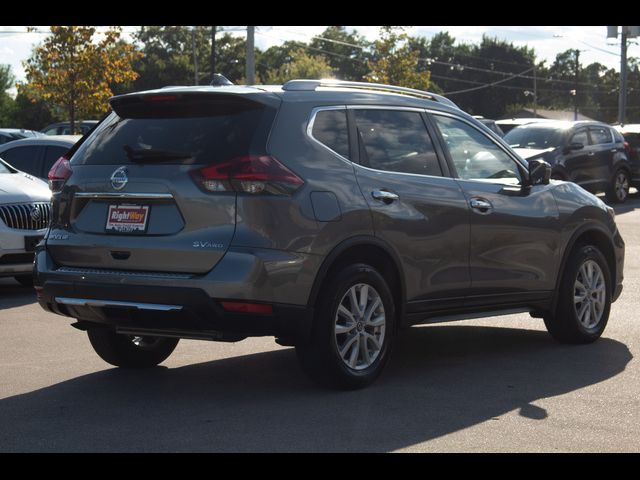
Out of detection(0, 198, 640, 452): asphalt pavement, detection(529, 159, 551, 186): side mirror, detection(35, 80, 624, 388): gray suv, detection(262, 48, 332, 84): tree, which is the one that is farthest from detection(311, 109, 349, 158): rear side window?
detection(262, 48, 332, 84): tree

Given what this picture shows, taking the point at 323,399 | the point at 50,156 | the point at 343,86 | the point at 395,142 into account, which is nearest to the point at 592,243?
the point at 395,142

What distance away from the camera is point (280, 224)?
6770mm

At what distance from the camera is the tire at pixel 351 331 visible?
7.02 metres

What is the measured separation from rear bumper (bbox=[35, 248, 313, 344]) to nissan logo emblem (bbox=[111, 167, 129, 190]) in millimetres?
513

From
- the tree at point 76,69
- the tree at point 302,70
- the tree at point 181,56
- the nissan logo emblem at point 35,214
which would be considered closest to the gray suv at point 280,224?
the nissan logo emblem at point 35,214

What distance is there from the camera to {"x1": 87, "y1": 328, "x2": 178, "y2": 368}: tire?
795 centimetres

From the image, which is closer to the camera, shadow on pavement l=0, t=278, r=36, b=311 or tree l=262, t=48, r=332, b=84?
shadow on pavement l=0, t=278, r=36, b=311

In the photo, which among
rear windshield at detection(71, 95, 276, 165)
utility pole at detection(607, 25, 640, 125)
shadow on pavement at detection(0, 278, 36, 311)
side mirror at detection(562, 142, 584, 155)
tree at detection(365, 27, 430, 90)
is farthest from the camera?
tree at detection(365, 27, 430, 90)

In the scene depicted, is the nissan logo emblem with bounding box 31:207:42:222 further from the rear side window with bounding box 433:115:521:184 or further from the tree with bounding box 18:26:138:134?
the tree with bounding box 18:26:138:134

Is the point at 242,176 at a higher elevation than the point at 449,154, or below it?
below

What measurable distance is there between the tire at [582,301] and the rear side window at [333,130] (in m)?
2.48

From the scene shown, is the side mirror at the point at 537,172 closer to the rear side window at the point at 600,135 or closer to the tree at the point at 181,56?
the rear side window at the point at 600,135

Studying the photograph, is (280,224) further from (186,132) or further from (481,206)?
(481,206)

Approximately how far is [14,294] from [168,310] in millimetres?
6221
